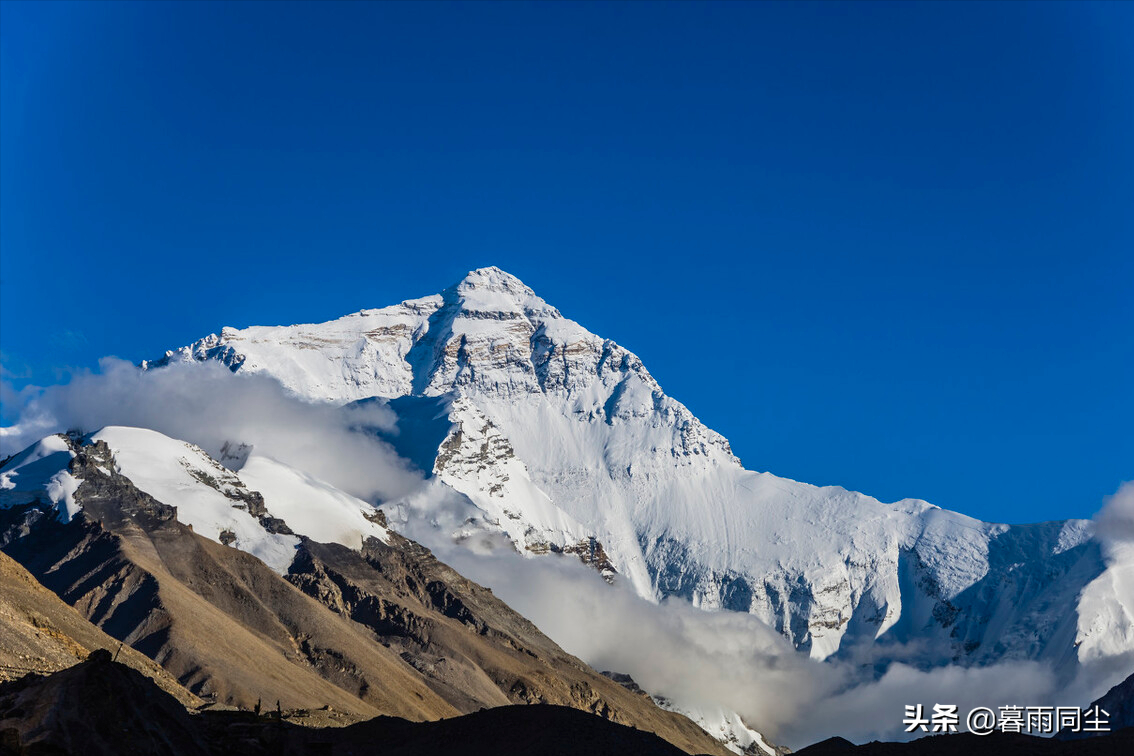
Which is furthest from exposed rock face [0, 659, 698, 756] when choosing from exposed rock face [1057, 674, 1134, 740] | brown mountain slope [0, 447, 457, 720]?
exposed rock face [1057, 674, 1134, 740]

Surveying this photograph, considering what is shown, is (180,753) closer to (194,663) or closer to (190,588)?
(194,663)

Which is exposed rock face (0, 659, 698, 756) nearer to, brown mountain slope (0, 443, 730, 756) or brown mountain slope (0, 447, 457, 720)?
brown mountain slope (0, 443, 730, 756)

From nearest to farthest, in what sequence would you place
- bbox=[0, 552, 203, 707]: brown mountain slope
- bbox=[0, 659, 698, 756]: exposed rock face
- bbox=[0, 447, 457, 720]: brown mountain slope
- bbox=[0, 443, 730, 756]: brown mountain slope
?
bbox=[0, 659, 698, 756]: exposed rock face → bbox=[0, 552, 203, 707]: brown mountain slope → bbox=[0, 447, 457, 720]: brown mountain slope → bbox=[0, 443, 730, 756]: brown mountain slope

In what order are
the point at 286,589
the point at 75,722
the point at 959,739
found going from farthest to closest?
the point at 286,589
the point at 959,739
the point at 75,722

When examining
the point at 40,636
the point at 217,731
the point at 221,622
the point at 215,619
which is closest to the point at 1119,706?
the point at 221,622

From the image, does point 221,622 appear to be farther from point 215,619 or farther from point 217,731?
point 217,731

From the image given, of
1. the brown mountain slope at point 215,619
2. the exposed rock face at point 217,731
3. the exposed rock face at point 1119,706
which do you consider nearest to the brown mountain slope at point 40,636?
the exposed rock face at point 217,731

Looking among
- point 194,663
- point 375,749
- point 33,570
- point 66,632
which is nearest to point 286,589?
point 33,570

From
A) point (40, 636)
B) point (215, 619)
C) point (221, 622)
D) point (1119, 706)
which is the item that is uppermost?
point (1119, 706)

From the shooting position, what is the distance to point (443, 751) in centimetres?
6394

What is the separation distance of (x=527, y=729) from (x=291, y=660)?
4278 inches

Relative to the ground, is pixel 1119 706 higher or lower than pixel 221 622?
higher

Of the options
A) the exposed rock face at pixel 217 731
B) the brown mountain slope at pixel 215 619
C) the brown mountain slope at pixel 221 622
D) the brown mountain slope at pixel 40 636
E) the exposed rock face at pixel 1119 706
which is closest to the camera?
the exposed rock face at pixel 217 731

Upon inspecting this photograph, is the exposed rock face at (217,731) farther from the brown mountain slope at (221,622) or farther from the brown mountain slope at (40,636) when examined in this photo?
the brown mountain slope at (221,622)
